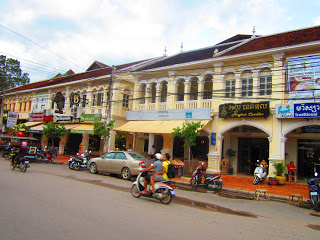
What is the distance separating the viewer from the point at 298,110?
13.6 m

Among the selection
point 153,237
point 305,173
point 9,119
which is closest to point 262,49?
point 305,173

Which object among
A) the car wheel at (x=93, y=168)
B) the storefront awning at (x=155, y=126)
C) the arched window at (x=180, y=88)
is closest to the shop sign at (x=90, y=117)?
the storefront awning at (x=155, y=126)

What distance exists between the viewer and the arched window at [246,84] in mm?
16141

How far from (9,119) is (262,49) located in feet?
89.2

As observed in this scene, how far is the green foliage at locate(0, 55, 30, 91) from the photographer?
42.6 meters

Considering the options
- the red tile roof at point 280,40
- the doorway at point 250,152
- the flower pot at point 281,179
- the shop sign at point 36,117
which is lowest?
the flower pot at point 281,179

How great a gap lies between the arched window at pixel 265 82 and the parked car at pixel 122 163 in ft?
25.7

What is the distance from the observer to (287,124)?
1441 cm

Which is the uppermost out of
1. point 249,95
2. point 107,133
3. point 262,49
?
point 262,49

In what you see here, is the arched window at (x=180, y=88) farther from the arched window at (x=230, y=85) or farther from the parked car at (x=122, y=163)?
the parked car at (x=122, y=163)

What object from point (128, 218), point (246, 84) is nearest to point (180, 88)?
point (246, 84)

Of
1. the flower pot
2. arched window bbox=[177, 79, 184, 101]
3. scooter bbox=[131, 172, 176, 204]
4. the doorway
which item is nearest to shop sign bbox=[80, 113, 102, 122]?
arched window bbox=[177, 79, 184, 101]

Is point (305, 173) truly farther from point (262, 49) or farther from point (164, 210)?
point (164, 210)

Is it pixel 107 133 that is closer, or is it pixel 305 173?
pixel 305 173
